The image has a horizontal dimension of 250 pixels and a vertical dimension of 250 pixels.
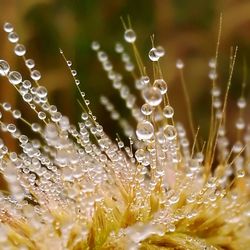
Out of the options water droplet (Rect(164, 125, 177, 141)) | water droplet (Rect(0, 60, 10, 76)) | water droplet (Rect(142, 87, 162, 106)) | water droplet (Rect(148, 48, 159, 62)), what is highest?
water droplet (Rect(148, 48, 159, 62))

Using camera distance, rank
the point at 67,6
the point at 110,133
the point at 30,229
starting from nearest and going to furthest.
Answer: the point at 30,229 → the point at 110,133 → the point at 67,6

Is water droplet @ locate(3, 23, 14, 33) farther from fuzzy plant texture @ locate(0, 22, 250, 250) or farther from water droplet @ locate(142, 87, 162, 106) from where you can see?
water droplet @ locate(142, 87, 162, 106)

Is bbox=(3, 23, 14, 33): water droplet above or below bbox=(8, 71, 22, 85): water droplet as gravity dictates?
above

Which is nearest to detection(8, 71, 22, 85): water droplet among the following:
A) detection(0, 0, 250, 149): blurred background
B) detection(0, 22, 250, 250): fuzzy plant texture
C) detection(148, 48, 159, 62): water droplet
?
detection(0, 22, 250, 250): fuzzy plant texture

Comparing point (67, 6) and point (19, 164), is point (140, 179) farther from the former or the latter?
point (67, 6)

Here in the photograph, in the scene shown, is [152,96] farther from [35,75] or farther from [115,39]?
[115,39]

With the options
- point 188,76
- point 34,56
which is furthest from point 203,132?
point 34,56

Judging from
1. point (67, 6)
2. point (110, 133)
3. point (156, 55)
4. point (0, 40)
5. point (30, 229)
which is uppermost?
point (67, 6)

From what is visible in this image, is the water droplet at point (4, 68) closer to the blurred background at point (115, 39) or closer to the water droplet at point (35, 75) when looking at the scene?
the water droplet at point (35, 75)

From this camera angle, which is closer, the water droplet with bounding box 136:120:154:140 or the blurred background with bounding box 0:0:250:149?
the water droplet with bounding box 136:120:154:140
